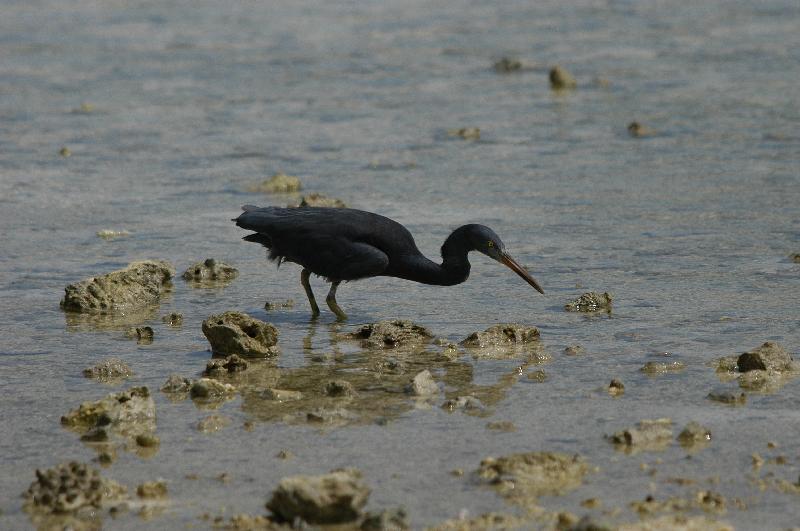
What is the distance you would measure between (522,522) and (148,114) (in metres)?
12.0

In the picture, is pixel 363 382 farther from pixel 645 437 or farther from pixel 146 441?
pixel 645 437

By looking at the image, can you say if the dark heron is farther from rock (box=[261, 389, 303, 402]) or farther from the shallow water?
rock (box=[261, 389, 303, 402])

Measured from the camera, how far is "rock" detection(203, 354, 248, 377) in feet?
26.3

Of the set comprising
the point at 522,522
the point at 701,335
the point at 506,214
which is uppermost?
the point at 506,214

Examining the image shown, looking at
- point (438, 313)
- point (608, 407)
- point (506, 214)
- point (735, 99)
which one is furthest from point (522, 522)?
point (735, 99)

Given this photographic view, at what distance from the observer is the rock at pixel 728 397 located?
7.25 metres

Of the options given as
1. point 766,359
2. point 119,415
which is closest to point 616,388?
point 766,359

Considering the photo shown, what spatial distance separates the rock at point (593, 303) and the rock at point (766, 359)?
5.24ft

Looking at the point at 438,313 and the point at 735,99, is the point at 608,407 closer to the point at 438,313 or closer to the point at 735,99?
the point at 438,313

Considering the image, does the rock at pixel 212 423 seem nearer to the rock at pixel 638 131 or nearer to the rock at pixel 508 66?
the rock at pixel 638 131

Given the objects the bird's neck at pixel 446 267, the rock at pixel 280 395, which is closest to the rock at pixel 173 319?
the bird's neck at pixel 446 267

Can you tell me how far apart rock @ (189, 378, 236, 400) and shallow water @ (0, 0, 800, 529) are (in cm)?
15

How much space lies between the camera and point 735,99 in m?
16.7

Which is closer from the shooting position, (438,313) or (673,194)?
(438,313)
